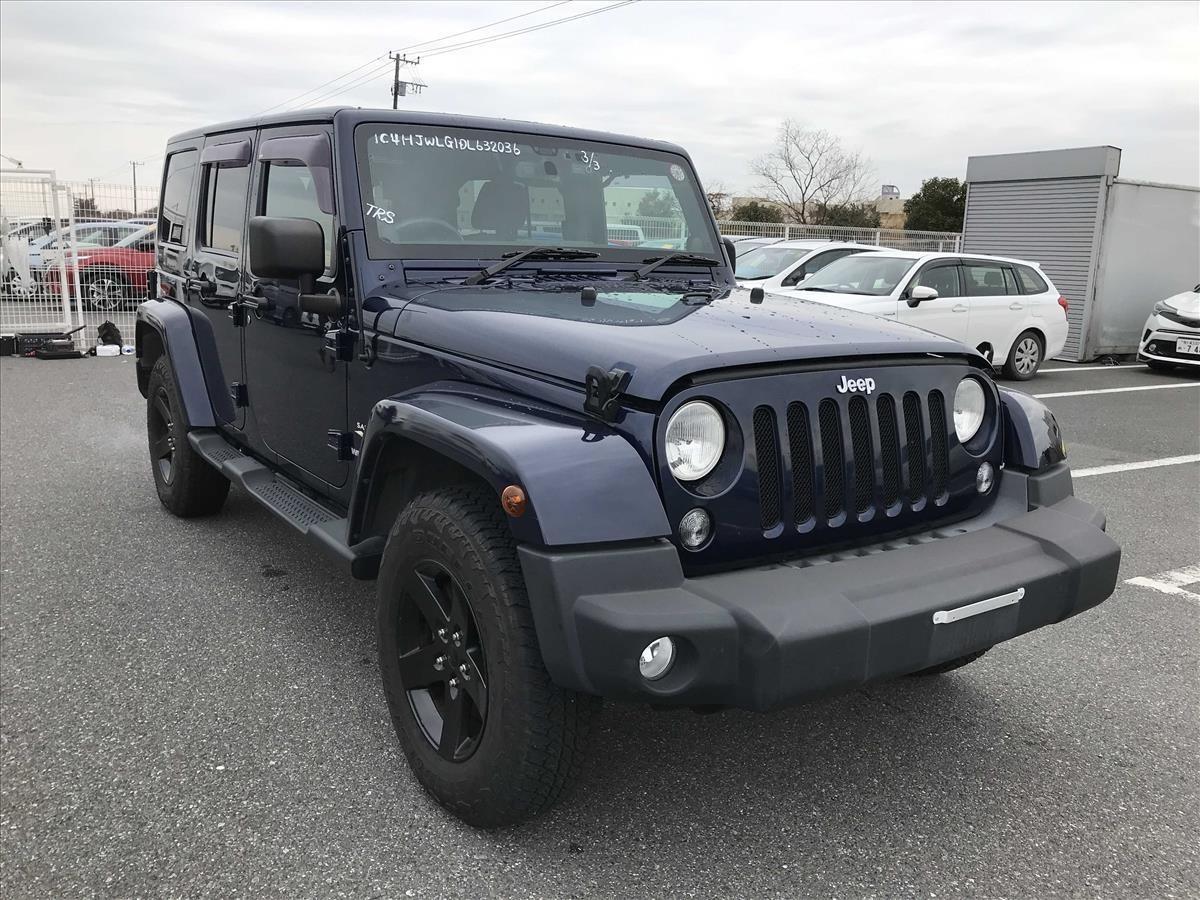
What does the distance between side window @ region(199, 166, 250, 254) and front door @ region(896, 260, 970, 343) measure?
7.35 m

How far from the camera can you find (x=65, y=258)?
38.7ft

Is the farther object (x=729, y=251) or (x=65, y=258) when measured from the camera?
(x=65, y=258)

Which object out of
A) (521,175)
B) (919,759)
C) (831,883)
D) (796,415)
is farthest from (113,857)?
(521,175)

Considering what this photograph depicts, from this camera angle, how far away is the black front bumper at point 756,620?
2.01m

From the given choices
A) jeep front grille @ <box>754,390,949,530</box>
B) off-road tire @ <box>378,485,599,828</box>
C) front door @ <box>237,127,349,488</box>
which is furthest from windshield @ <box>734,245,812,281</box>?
off-road tire @ <box>378,485,599,828</box>

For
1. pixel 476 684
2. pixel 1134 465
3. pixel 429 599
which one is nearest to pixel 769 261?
pixel 1134 465

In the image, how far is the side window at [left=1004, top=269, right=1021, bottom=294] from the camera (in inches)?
448

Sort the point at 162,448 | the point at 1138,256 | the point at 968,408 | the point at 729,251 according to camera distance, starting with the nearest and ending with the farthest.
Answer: the point at 968,408, the point at 729,251, the point at 162,448, the point at 1138,256

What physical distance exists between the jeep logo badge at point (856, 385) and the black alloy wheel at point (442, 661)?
1.08 m

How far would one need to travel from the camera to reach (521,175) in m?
3.52

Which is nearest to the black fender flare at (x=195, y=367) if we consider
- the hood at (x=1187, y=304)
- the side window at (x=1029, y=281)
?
the side window at (x=1029, y=281)

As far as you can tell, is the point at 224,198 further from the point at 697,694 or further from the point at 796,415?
the point at 697,694

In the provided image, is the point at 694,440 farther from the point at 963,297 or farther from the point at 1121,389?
the point at 1121,389

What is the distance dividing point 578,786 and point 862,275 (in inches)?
347
